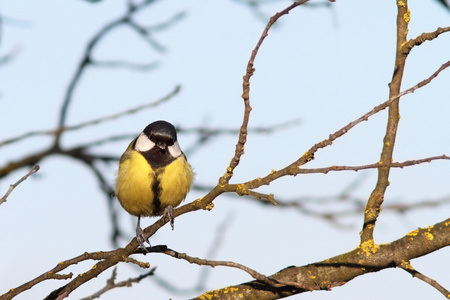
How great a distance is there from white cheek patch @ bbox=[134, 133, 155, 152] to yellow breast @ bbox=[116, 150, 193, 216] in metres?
0.07

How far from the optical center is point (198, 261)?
2557 mm

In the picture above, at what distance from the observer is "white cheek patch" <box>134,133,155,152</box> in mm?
4145

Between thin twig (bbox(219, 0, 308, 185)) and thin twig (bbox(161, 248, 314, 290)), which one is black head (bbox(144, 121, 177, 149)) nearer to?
thin twig (bbox(161, 248, 314, 290))

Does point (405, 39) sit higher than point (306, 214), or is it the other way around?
point (405, 39)

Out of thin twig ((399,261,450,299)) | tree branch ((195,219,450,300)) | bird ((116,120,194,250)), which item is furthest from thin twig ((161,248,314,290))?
bird ((116,120,194,250))

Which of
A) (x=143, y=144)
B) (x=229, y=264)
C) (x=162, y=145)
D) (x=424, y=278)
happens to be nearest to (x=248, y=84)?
(x=229, y=264)

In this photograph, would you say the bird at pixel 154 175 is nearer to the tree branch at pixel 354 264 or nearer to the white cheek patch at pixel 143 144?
the white cheek patch at pixel 143 144

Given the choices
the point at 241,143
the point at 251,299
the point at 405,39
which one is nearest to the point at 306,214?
the point at 251,299

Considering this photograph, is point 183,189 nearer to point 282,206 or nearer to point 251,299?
point 282,206

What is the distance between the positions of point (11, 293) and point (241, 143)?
1.28m

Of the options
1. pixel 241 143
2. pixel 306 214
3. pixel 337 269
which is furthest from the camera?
pixel 306 214

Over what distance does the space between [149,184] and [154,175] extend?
7 cm

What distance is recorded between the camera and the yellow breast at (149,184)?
3.93 metres

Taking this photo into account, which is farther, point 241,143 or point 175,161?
point 175,161
